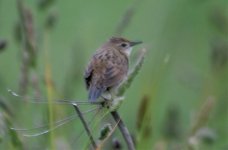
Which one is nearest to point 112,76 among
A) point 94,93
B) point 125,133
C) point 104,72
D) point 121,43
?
point 104,72

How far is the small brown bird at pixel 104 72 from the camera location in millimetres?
4386

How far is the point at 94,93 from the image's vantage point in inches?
165

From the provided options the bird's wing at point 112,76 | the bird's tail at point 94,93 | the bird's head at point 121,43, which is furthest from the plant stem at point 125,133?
the bird's head at point 121,43

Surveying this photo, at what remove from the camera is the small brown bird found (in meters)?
4.39

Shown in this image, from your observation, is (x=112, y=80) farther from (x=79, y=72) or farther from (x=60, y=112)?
(x=79, y=72)

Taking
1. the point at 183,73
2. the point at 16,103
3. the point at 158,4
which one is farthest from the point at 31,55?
the point at 158,4

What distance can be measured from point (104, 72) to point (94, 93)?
0.42 m

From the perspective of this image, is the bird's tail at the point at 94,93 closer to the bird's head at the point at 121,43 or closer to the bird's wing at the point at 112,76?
the bird's wing at the point at 112,76

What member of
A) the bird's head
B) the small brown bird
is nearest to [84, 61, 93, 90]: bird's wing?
the small brown bird

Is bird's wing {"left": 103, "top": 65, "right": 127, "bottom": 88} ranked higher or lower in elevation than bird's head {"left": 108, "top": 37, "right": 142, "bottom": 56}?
higher

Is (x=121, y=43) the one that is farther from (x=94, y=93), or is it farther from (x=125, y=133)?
(x=125, y=133)

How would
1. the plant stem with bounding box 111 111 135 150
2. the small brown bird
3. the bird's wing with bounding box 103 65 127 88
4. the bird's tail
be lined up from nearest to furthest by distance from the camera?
the plant stem with bounding box 111 111 135 150 → the bird's tail → the small brown bird → the bird's wing with bounding box 103 65 127 88

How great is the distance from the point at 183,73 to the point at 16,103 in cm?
105

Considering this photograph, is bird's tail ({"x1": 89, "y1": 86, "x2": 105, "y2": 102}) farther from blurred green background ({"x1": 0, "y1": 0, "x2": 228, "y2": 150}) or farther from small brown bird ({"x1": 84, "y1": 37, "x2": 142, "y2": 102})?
blurred green background ({"x1": 0, "y1": 0, "x2": 228, "y2": 150})
